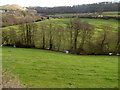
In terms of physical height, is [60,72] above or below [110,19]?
below

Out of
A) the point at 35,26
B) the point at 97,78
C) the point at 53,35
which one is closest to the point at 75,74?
the point at 97,78

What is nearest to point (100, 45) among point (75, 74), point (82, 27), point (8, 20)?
point (82, 27)

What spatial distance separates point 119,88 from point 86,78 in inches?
134

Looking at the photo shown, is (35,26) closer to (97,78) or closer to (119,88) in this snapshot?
(97,78)

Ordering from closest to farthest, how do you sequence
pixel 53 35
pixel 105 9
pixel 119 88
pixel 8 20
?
1. pixel 119 88
2. pixel 53 35
3. pixel 8 20
4. pixel 105 9

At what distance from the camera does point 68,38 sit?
32438 millimetres

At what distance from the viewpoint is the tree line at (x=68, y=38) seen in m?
28.9

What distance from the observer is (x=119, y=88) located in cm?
1131

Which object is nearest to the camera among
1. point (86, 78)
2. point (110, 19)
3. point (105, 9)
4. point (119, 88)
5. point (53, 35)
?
point (119, 88)

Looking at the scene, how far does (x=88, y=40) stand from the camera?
3036 cm

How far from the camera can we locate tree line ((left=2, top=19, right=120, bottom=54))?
2886 cm

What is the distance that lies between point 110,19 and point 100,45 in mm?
36654

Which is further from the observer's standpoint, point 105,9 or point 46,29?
point 105,9

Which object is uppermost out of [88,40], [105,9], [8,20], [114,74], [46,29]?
[105,9]
